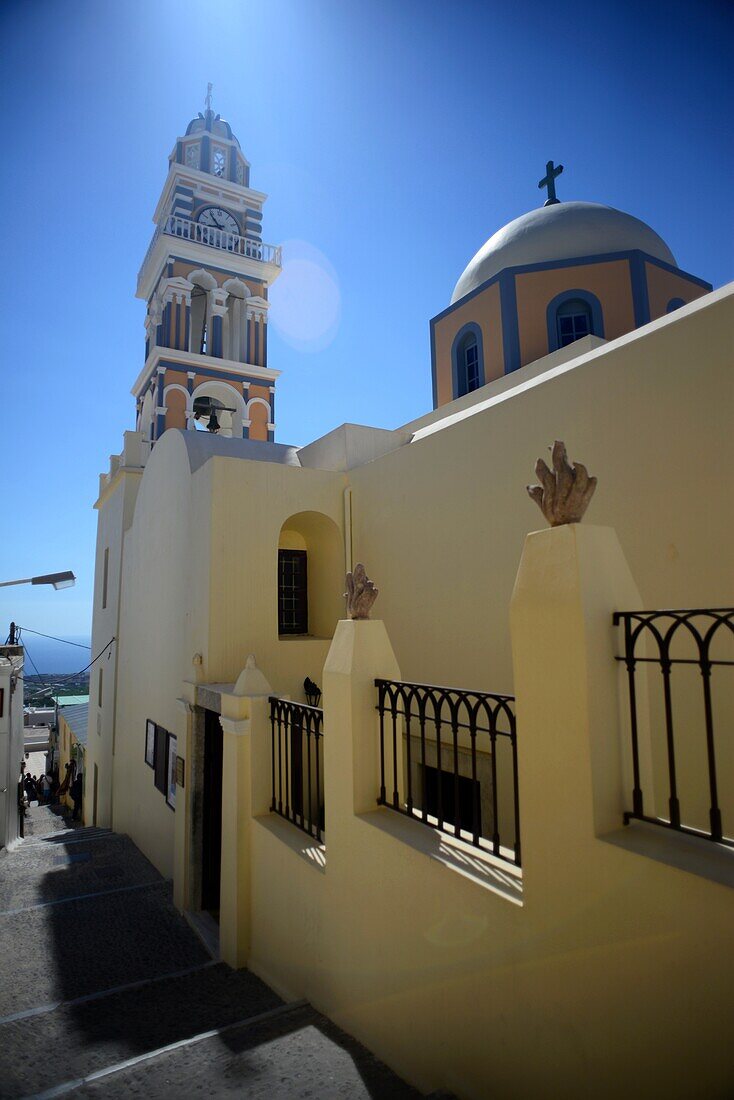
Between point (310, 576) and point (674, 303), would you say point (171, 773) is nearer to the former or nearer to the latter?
point (310, 576)

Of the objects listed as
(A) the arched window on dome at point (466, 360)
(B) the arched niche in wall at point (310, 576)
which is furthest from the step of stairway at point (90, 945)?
(A) the arched window on dome at point (466, 360)

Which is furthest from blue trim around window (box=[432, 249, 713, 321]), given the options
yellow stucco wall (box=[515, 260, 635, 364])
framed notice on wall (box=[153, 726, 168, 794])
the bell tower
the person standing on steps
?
the person standing on steps

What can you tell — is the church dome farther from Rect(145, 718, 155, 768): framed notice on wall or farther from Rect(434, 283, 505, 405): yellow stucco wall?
Rect(145, 718, 155, 768): framed notice on wall

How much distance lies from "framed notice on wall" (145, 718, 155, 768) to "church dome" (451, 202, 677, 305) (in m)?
9.31

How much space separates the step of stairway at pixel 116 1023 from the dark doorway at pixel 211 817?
1428 millimetres

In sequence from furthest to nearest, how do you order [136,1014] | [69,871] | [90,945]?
[69,871] < [90,945] < [136,1014]

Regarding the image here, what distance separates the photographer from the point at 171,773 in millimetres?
8039

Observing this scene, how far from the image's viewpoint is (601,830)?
8.07 ft

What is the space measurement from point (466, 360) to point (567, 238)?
259 cm

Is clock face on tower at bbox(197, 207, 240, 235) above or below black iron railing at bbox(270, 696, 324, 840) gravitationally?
above

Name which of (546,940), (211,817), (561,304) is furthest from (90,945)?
(561,304)

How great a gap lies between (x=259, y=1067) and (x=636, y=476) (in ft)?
15.2

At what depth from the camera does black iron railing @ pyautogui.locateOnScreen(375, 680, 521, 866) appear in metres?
3.12

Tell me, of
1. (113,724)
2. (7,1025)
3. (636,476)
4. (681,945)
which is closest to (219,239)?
(113,724)
